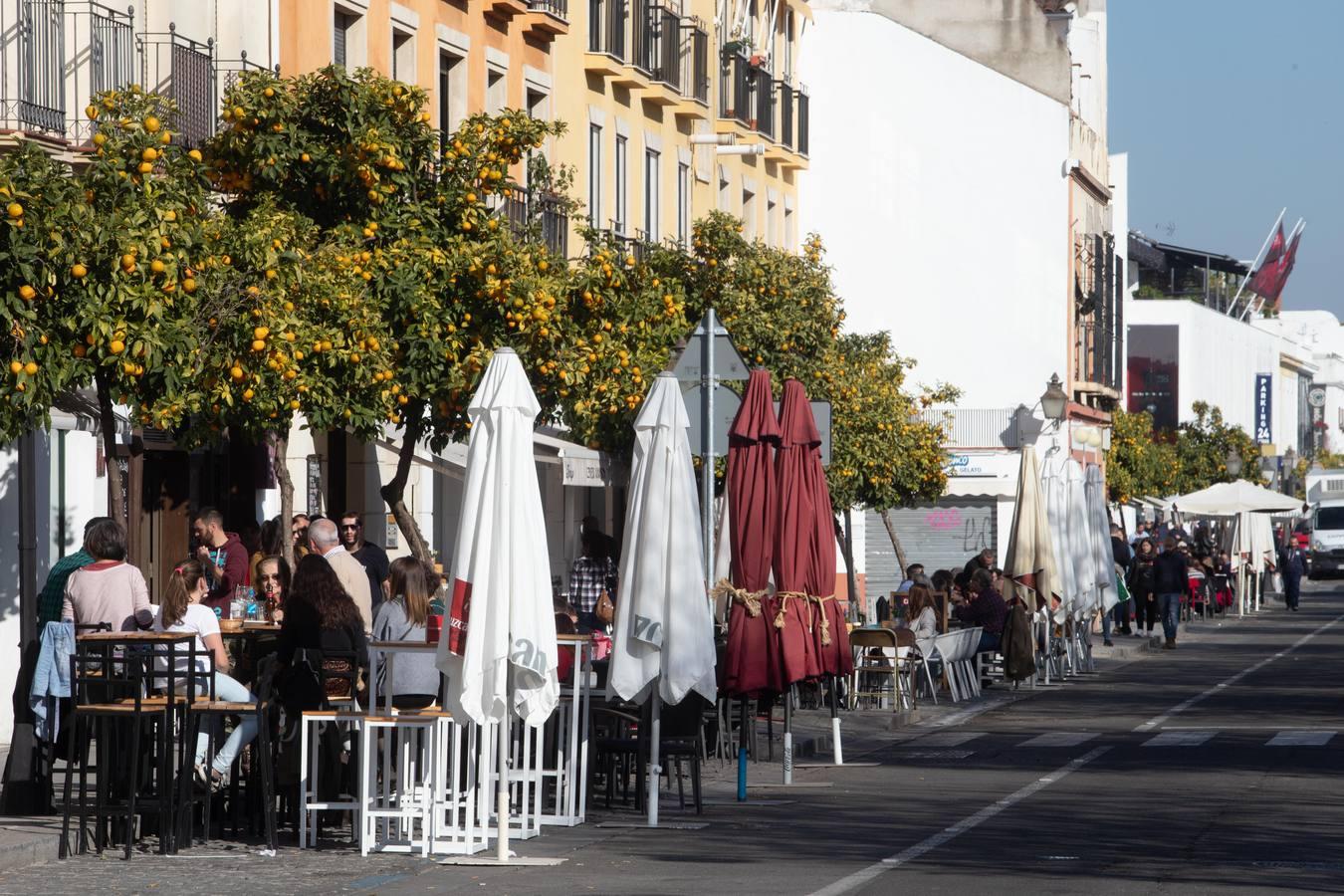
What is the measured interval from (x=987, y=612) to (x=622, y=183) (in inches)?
440

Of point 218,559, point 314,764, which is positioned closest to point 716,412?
point 218,559

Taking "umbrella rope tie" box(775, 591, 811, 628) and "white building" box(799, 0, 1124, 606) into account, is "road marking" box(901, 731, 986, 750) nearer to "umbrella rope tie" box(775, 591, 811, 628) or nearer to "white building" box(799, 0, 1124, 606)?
"umbrella rope tie" box(775, 591, 811, 628)

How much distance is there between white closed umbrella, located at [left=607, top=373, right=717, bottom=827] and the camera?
51.1 ft

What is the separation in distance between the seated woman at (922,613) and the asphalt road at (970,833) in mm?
2691

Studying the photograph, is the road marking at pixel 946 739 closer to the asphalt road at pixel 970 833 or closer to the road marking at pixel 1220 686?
the asphalt road at pixel 970 833

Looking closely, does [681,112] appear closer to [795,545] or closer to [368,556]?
[368,556]

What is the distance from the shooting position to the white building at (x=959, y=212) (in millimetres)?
55938

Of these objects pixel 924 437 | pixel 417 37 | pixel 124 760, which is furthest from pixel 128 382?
pixel 924 437

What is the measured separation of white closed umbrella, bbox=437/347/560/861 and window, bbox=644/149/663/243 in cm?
2466

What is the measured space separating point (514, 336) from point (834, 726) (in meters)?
4.89

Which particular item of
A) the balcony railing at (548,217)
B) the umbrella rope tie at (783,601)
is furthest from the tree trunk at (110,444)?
the balcony railing at (548,217)

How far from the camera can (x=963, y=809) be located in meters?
15.9

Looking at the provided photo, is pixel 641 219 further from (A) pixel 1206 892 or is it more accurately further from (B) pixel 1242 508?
(A) pixel 1206 892

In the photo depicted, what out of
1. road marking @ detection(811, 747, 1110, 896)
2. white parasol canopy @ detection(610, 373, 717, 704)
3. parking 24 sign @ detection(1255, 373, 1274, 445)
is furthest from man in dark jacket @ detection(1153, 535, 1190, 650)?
parking 24 sign @ detection(1255, 373, 1274, 445)
